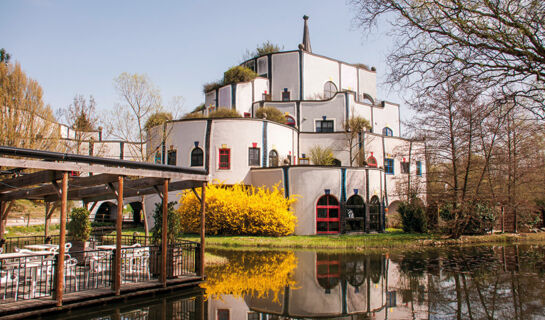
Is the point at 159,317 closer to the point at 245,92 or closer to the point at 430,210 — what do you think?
the point at 430,210

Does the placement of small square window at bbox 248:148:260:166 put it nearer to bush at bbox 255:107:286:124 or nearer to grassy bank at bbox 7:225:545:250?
bush at bbox 255:107:286:124

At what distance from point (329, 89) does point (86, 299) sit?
3292cm

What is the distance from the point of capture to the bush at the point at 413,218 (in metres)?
25.7

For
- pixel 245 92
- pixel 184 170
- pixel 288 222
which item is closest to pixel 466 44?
pixel 184 170

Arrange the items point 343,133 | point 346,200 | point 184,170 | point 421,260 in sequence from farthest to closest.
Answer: point 343,133, point 346,200, point 421,260, point 184,170

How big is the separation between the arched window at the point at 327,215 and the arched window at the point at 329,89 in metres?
15.4

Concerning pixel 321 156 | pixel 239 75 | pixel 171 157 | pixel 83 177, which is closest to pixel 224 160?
pixel 171 157

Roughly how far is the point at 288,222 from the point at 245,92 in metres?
15.6

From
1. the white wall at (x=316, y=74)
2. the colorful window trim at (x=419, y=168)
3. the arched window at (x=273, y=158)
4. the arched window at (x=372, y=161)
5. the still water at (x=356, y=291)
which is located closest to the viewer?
the still water at (x=356, y=291)

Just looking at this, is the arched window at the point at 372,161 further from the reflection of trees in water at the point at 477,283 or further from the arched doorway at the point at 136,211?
the arched doorway at the point at 136,211

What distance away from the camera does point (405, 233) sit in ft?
84.9

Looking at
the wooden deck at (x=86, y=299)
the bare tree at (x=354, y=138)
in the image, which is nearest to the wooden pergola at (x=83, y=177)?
the wooden deck at (x=86, y=299)

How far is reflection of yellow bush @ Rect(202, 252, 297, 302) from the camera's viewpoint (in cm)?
1067

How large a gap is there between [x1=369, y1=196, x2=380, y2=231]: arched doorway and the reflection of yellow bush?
1074cm
